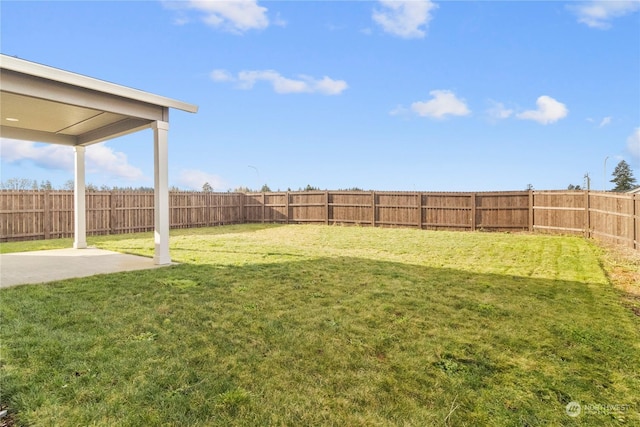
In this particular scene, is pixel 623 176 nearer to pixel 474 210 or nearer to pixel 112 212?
pixel 474 210

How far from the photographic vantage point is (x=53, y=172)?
14000mm

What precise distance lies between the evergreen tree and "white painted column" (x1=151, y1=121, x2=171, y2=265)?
52.8m

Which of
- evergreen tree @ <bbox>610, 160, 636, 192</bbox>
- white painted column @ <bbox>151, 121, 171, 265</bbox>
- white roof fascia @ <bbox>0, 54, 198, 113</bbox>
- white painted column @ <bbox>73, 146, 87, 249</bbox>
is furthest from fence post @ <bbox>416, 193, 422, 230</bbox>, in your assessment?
evergreen tree @ <bbox>610, 160, 636, 192</bbox>

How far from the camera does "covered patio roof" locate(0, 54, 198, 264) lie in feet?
16.8

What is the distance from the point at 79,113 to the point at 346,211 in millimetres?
12201

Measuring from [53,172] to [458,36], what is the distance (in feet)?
58.3

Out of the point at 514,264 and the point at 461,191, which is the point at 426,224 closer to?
the point at 461,191

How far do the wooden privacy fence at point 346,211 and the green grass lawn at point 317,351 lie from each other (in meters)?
7.58

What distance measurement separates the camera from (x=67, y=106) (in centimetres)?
631

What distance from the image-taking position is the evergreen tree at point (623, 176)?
41.6 m

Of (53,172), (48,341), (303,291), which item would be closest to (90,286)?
(48,341)

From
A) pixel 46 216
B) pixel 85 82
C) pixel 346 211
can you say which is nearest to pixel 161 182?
pixel 85 82

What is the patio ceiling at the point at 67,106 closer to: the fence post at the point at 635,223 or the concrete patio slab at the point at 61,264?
the concrete patio slab at the point at 61,264

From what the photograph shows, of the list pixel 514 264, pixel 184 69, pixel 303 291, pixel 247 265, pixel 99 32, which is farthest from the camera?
pixel 184 69
